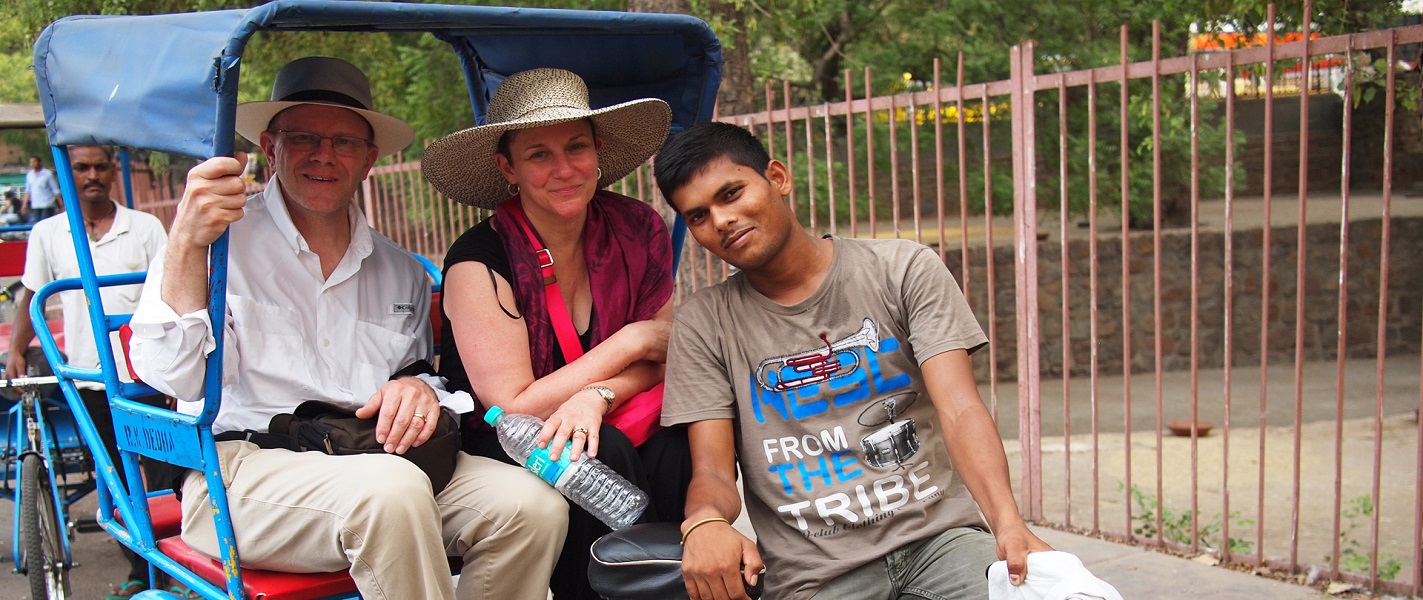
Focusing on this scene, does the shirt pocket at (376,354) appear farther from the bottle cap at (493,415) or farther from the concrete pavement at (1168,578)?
the concrete pavement at (1168,578)

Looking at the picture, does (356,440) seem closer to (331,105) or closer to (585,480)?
(585,480)

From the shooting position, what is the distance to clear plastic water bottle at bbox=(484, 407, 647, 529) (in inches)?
102

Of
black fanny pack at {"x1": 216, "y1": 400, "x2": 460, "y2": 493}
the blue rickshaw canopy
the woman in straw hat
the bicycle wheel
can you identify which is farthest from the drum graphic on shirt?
the bicycle wheel

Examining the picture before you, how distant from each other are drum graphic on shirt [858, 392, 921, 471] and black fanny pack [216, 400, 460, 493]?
896 mm

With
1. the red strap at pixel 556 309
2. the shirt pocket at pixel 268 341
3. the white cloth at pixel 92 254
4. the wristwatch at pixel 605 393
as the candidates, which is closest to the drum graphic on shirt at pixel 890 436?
the wristwatch at pixel 605 393

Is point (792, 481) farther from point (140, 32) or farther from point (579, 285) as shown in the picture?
point (140, 32)

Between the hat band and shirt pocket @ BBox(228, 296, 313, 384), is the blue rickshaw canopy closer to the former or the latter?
the hat band

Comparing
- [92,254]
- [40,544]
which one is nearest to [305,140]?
[40,544]

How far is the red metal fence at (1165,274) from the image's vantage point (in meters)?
4.25

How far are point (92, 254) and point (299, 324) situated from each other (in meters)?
2.92

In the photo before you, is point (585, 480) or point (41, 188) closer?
point (585, 480)

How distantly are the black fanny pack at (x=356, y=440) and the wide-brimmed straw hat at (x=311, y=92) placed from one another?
783 millimetres

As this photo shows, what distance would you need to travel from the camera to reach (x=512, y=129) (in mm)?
2832

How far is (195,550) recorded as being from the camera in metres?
2.81
